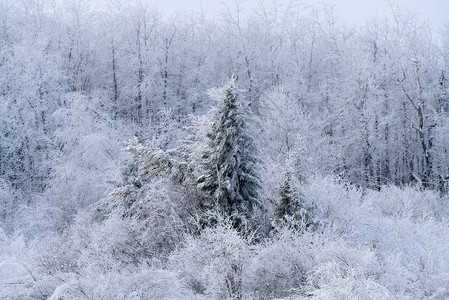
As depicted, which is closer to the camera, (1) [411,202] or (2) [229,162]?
(2) [229,162]

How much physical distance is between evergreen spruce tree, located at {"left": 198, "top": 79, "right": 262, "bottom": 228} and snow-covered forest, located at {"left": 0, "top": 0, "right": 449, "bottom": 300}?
0.07 m

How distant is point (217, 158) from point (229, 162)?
0.50 metres

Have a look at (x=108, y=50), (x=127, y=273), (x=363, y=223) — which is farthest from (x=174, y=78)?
(x=127, y=273)

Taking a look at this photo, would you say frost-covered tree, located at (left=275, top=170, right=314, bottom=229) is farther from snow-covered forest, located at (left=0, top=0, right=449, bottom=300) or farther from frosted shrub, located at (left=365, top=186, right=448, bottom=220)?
frosted shrub, located at (left=365, top=186, right=448, bottom=220)

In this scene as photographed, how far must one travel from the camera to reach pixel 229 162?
13.7 m

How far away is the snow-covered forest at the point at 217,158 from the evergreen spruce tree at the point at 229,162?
7cm

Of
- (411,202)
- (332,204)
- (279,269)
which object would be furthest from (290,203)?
(411,202)

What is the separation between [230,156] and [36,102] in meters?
17.9

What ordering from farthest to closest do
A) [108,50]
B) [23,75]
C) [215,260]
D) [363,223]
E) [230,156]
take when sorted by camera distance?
1. [108,50]
2. [23,75]
3. [363,223]
4. [230,156]
5. [215,260]

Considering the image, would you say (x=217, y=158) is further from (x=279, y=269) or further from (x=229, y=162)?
(x=279, y=269)

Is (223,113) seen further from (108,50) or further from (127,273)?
(108,50)

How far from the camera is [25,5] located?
99.1 ft

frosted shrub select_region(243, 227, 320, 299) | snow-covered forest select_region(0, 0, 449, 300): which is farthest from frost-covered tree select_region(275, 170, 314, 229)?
frosted shrub select_region(243, 227, 320, 299)

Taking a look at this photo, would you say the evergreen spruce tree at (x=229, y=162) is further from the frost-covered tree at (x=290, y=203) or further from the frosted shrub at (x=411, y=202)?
the frosted shrub at (x=411, y=202)
